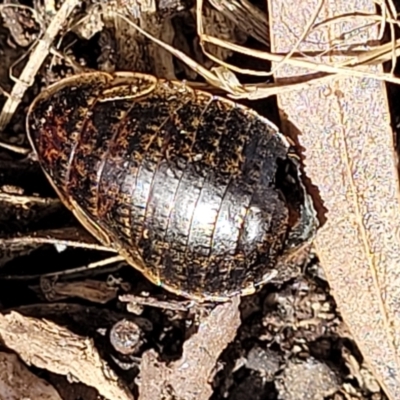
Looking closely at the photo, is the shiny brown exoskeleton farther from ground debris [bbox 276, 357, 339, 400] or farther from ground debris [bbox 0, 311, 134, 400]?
ground debris [bbox 276, 357, 339, 400]

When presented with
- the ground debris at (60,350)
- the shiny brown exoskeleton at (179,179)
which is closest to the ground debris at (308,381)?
the shiny brown exoskeleton at (179,179)

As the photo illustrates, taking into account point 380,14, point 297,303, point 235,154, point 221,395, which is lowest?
point 221,395

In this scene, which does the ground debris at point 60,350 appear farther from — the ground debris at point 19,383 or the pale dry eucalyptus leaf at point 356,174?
the pale dry eucalyptus leaf at point 356,174

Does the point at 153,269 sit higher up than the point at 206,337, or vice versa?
the point at 153,269

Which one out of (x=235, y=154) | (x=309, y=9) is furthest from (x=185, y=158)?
(x=309, y=9)

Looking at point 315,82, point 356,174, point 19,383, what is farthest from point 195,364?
point 315,82

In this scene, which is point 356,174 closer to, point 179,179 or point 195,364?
point 179,179

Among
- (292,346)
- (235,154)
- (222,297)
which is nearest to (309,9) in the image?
(235,154)

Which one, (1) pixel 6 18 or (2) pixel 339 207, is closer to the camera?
(2) pixel 339 207

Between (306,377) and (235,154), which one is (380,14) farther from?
(306,377)
